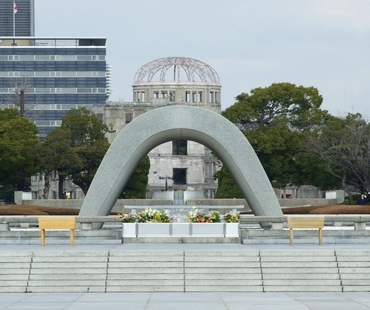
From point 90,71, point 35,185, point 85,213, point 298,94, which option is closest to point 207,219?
point 85,213

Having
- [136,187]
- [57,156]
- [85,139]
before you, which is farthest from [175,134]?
[136,187]

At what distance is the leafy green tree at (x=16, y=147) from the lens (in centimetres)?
7588

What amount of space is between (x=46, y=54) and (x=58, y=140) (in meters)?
73.1

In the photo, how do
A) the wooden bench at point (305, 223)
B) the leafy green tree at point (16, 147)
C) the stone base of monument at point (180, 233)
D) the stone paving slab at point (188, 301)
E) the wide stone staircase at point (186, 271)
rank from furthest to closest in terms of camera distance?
1. the leafy green tree at point (16, 147)
2. the stone base of monument at point (180, 233)
3. the wooden bench at point (305, 223)
4. the wide stone staircase at point (186, 271)
5. the stone paving slab at point (188, 301)

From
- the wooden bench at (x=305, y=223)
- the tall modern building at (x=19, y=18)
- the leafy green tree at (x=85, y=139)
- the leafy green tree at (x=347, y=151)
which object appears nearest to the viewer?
the wooden bench at (x=305, y=223)

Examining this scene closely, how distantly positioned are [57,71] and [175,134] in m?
115

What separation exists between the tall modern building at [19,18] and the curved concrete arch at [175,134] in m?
151

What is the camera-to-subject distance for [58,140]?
272 ft

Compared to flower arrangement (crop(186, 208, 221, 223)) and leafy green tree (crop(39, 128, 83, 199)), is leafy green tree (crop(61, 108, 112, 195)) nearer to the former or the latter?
leafy green tree (crop(39, 128, 83, 199))

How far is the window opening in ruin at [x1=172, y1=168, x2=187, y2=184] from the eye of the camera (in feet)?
431

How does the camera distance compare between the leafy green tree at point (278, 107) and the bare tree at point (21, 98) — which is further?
the bare tree at point (21, 98)

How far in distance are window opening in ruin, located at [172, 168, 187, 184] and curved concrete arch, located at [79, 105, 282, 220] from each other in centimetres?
8979

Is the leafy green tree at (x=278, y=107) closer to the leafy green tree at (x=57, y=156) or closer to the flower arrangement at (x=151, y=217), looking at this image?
the leafy green tree at (x=57, y=156)

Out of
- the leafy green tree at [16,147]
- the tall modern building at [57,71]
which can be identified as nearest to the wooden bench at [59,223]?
the leafy green tree at [16,147]
